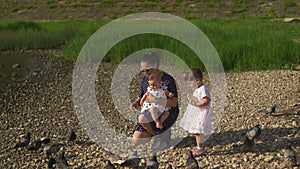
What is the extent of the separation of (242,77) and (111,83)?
4.13 meters

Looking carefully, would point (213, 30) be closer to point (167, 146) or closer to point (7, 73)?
point (7, 73)

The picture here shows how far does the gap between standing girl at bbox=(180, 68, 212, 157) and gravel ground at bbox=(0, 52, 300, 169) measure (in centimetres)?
46

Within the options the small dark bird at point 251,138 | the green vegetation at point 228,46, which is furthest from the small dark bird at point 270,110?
the green vegetation at point 228,46

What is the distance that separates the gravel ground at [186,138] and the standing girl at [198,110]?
0.46 meters

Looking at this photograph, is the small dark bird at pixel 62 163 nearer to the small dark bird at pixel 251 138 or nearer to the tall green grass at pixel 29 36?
the small dark bird at pixel 251 138

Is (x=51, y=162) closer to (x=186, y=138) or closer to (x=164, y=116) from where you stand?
(x=164, y=116)

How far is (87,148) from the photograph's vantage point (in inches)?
342

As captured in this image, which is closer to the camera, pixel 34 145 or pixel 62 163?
pixel 62 163

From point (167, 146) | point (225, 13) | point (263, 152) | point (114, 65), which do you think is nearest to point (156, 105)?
point (167, 146)

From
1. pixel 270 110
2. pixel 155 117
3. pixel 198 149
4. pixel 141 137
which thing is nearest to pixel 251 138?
pixel 198 149

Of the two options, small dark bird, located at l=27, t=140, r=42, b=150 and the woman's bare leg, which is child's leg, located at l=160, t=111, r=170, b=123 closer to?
the woman's bare leg

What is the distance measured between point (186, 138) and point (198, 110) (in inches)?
50.9

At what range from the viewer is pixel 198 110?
289 inches

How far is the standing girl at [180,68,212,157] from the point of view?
7.14 m
